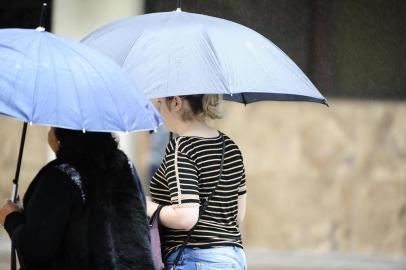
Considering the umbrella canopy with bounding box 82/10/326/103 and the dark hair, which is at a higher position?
the umbrella canopy with bounding box 82/10/326/103

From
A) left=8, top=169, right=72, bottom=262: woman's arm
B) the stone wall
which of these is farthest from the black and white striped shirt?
Result: the stone wall

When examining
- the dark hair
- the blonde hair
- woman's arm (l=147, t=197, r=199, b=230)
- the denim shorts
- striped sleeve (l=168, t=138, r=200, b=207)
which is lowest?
the denim shorts

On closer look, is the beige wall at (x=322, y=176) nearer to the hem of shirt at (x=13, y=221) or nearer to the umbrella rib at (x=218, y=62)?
the umbrella rib at (x=218, y=62)

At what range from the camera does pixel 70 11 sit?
7.78 meters

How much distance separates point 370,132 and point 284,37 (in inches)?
70.1

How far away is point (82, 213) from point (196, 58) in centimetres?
92

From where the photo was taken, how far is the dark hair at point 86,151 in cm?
314

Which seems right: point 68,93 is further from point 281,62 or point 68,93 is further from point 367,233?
point 367,233

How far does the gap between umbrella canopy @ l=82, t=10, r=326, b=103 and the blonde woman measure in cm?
12

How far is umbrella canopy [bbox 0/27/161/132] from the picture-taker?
3016 millimetres

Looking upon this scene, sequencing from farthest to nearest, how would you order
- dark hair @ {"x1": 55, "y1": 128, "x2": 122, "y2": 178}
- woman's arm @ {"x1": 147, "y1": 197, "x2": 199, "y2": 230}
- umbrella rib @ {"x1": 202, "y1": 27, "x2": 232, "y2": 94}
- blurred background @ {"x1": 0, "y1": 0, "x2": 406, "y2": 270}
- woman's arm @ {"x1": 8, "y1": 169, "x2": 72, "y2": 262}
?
blurred background @ {"x1": 0, "y1": 0, "x2": 406, "y2": 270} < umbrella rib @ {"x1": 202, "y1": 27, "x2": 232, "y2": 94} < woman's arm @ {"x1": 147, "y1": 197, "x2": 199, "y2": 230} < dark hair @ {"x1": 55, "y1": 128, "x2": 122, "y2": 178} < woman's arm @ {"x1": 8, "y1": 169, "x2": 72, "y2": 262}

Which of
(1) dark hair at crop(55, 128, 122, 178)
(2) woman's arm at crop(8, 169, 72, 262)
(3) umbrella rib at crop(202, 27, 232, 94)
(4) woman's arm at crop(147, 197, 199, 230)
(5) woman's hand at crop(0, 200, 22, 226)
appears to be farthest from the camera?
(3) umbrella rib at crop(202, 27, 232, 94)

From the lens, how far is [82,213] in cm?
308

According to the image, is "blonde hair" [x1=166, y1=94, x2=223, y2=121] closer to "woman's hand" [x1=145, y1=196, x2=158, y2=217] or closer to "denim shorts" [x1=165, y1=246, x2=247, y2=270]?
"woman's hand" [x1=145, y1=196, x2=158, y2=217]
